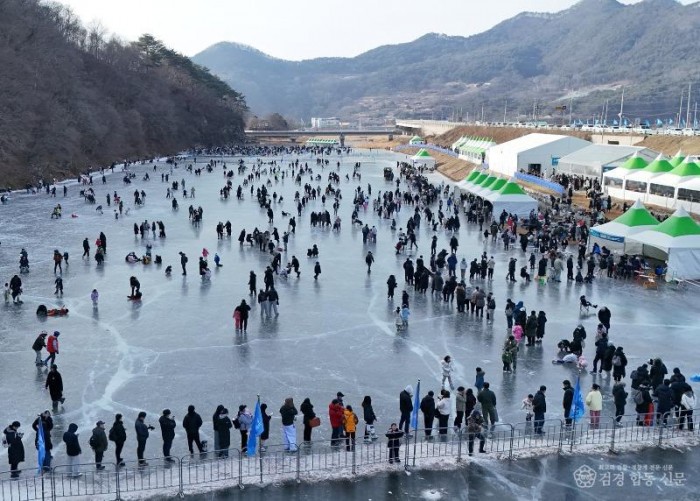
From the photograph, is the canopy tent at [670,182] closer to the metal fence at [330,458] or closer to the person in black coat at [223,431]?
the metal fence at [330,458]

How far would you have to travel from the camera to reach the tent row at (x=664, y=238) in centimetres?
2377

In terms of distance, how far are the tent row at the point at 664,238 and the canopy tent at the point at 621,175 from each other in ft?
47.3

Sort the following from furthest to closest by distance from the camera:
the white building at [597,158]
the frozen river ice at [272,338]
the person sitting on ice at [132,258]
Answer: the white building at [597,158] → the person sitting on ice at [132,258] → the frozen river ice at [272,338]

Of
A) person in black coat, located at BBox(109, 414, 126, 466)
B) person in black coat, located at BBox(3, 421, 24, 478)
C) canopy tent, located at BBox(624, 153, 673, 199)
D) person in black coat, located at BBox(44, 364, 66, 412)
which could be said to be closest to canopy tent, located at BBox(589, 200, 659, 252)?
canopy tent, located at BBox(624, 153, 673, 199)

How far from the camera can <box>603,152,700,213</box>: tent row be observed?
3412cm

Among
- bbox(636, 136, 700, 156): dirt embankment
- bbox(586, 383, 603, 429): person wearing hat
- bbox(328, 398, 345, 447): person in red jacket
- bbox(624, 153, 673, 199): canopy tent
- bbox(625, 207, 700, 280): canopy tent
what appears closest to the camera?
bbox(328, 398, 345, 447): person in red jacket

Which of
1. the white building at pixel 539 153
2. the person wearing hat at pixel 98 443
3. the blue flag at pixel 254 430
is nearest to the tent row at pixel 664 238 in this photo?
the blue flag at pixel 254 430

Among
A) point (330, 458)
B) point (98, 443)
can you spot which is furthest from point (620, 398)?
point (98, 443)

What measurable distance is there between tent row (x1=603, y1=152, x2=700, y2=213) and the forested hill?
148 feet

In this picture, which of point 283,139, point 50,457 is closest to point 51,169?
point 50,457

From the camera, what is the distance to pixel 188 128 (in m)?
121

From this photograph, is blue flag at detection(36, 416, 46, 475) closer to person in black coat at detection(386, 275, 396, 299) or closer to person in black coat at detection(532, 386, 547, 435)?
person in black coat at detection(532, 386, 547, 435)

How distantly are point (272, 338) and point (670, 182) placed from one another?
26.5 m

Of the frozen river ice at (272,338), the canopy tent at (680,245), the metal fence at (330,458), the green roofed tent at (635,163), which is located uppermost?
the green roofed tent at (635,163)
